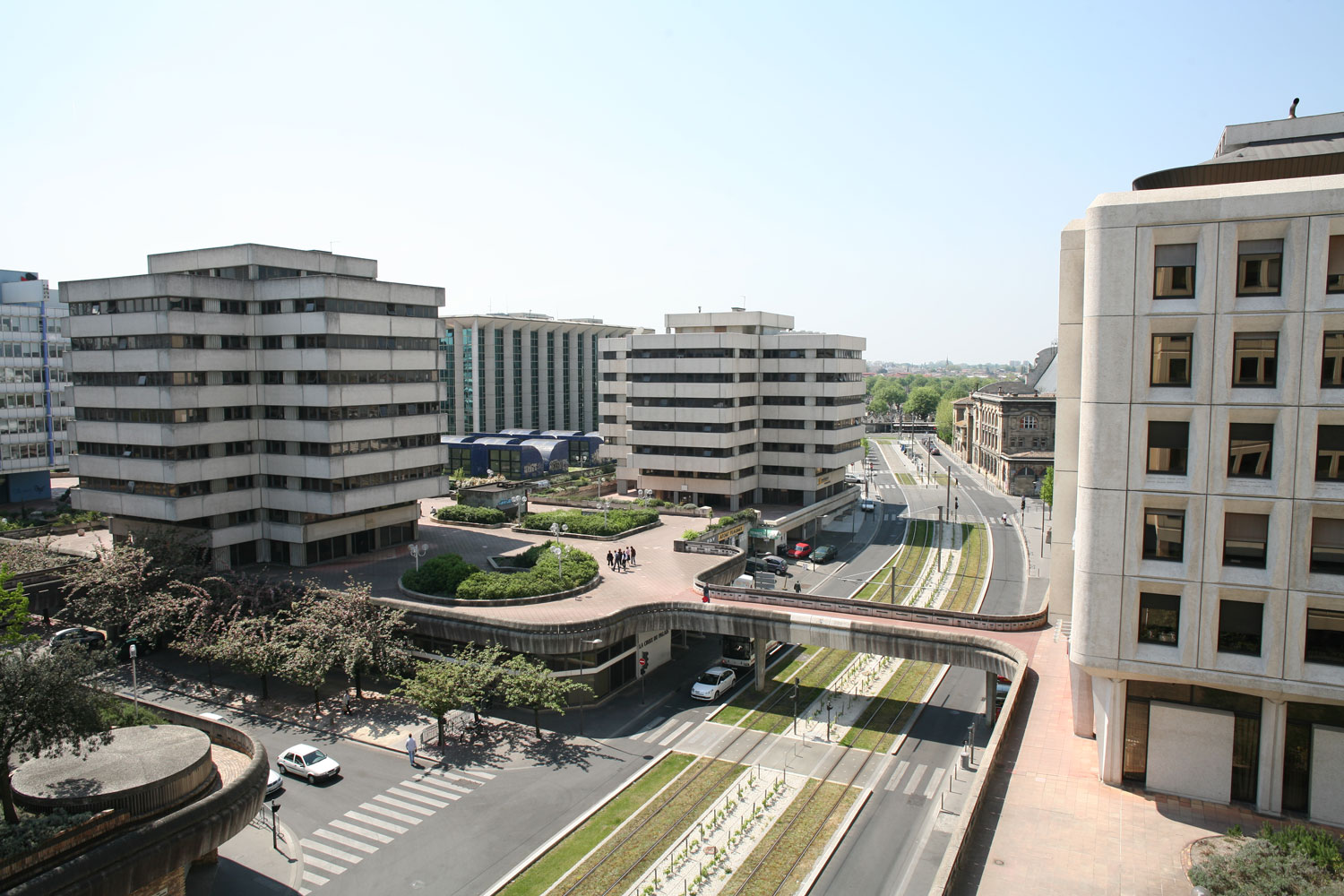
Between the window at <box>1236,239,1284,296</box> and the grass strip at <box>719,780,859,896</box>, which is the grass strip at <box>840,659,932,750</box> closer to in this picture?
the grass strip at <box>719,780,859,896</box>

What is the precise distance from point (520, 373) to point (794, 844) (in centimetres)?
11536

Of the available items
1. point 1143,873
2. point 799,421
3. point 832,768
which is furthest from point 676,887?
point 799,421

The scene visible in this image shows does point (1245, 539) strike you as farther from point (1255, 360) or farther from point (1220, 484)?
point (1255, 360)

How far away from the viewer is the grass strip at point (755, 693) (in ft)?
146

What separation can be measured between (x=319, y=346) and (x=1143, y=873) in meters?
53.3

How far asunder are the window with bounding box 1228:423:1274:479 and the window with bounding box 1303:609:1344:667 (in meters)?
4.01

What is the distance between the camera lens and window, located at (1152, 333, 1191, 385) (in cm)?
2353

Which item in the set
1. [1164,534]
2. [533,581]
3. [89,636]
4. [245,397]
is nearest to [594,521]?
[533,581]

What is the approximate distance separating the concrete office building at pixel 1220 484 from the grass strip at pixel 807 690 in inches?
796

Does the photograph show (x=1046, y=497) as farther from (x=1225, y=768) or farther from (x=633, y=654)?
(x=1225, y=768)

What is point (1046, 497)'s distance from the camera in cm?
9519

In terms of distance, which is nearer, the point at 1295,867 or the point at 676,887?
the point at 1295,867

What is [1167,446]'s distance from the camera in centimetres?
2388

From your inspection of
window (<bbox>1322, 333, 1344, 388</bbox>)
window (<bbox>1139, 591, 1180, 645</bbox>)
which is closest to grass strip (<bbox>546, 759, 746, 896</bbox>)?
window (<bbox>1139, 591, 1180, 645</bbox>)
